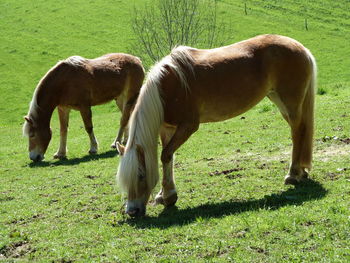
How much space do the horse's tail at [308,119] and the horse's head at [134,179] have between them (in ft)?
8.84

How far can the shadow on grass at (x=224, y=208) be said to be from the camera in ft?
21.1

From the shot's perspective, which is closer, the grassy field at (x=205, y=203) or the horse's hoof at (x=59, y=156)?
the grassy field at (x=205, y=203)

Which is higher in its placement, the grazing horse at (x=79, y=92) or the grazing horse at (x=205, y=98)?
the grazing horse at (x=205, y=98)

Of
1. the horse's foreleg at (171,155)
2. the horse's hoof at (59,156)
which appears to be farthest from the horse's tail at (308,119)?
the horse's hoof at (59,156)

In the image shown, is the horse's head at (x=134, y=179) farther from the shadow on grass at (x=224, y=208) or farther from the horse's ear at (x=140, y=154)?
the shadow on grass at (x=224, y=208)

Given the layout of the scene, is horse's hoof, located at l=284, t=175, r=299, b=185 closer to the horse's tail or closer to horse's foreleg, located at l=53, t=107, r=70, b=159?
the horse's tail

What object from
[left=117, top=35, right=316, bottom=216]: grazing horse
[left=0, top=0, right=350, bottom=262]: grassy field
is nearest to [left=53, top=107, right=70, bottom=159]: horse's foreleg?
[left=0, top=0, right=350, bottom=262]: grassy field

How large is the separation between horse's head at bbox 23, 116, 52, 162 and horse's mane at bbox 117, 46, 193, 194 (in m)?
6.95

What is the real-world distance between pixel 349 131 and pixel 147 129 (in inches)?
267

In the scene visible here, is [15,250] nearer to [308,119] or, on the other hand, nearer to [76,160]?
[308,119]

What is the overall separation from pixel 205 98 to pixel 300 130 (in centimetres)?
172

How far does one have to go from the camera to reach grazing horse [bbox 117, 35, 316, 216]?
6629 millimetres

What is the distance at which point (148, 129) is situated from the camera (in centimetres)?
666

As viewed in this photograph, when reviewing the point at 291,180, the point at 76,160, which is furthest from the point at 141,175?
the point at 76,160
